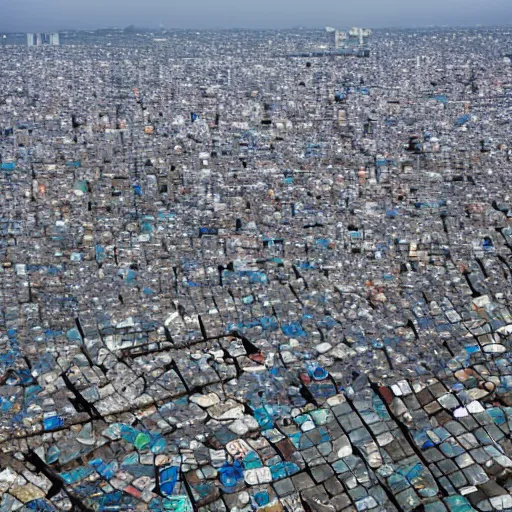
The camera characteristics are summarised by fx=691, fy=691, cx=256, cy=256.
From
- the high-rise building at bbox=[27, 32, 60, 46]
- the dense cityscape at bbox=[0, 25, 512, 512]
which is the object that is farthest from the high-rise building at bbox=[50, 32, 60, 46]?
the dense cityscape at bbox=[0, 25, 512, 512]

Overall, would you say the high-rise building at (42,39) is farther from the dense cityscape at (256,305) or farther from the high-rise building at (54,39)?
the dense cityscape at (256,305)

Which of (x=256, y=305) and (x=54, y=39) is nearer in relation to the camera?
(x=256, y=305)

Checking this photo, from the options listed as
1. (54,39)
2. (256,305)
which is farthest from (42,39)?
(256,305)

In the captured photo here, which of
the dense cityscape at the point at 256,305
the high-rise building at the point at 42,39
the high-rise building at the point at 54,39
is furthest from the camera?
the high-rise building at the point at 54,39

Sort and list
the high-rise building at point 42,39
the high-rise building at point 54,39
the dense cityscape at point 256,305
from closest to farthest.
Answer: the dense cityscape at point 256,305, the high-rise building at point 42,39, the high-rise building at point 54,39

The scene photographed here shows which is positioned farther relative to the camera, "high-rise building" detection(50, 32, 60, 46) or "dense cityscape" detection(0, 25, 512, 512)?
"high-rise building" detection(50, 32, 60, 46)

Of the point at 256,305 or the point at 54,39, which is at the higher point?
the point at 54,39

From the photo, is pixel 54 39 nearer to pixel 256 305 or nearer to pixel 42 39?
pixel 42 39

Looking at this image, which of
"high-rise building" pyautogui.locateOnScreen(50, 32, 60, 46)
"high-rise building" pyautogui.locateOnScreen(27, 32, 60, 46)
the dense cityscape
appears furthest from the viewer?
"high-rise building" pyautogui.locateOnScreen(50, 32, 60, 46)

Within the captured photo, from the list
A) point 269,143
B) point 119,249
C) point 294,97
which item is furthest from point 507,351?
point 294,97

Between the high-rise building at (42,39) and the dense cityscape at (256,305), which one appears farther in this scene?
the high-rise building at (42,39)

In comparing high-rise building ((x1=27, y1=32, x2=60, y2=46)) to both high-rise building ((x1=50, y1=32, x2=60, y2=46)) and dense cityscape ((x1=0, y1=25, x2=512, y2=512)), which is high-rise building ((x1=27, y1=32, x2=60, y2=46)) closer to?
high-rise building ((x1=50, y1=32, x2=60, y2=46))

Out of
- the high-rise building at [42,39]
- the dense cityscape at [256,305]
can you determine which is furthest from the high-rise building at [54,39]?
the dense cityscape at [256,305]
